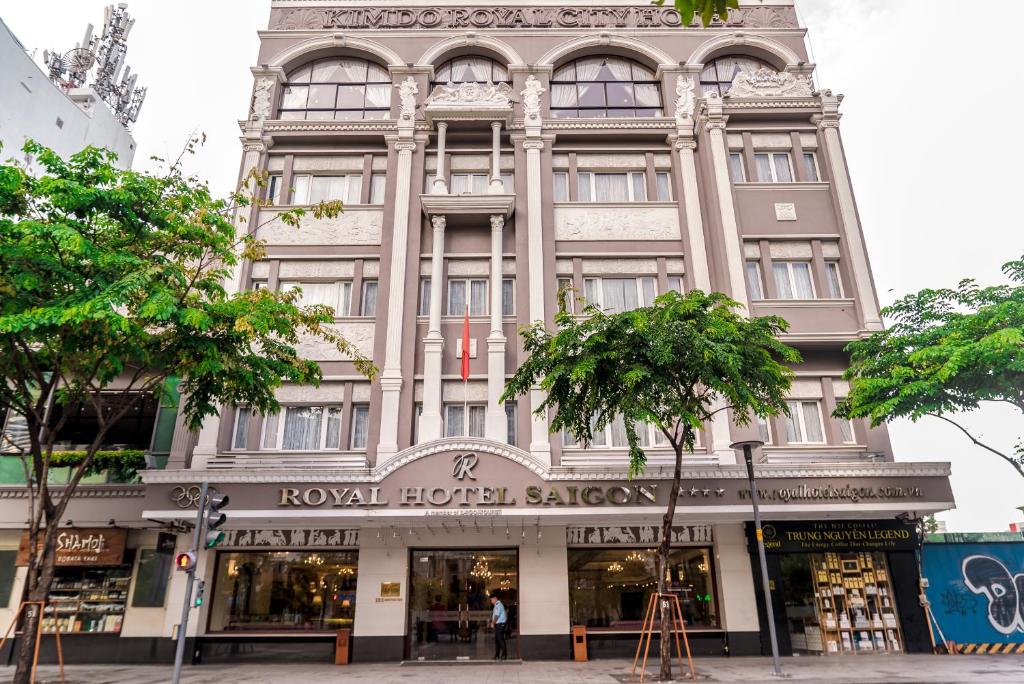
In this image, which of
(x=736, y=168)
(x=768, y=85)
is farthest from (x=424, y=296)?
(x=768, y=85)

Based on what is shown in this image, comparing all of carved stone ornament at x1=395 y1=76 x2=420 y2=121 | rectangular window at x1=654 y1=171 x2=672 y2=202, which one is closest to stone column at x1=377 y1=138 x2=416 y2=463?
carved stone ornament at x1=395 y1=76 x2=420 y2=121

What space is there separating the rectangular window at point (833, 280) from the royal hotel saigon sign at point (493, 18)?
10.2 meters

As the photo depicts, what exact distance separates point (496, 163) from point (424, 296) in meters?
5.11

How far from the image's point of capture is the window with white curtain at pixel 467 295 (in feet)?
65.9

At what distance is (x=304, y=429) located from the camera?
61.2 ft

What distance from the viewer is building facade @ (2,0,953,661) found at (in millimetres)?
16156

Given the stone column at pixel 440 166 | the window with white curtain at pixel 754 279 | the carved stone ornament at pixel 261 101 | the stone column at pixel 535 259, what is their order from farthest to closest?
the carved stone ornament at pixel 261 101, the stone column at pixel 440 166, the window with white curtain at pixel 754 279, the stone column at pixel 535 259

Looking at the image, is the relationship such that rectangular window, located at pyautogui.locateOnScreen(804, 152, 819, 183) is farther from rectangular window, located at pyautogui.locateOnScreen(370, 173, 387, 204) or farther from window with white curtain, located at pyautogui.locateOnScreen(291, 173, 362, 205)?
window with white curtain, located at pyautogui.locateOnScreen(291, 173, 362, 205)

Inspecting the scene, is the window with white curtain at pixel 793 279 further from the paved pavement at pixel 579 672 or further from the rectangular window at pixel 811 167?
the paved pavement at pixel 579 672

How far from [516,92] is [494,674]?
18.6 meters

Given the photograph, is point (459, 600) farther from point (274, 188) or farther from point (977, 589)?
point (274, 188)

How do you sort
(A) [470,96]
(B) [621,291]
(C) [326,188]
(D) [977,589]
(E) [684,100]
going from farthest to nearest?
(E) [684,100] → (A) [470,96] → (C) [326,188] → (B) [621,291] → (D) [977,589]

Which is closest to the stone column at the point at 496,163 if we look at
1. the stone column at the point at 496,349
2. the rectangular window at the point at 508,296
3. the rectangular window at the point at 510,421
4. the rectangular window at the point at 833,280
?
the stone column at the point at 496,349

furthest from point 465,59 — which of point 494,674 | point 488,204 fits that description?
point 494,674
